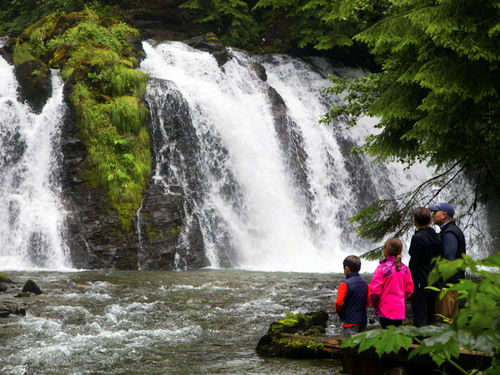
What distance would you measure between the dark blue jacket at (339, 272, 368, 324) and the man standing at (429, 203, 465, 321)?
0.86m

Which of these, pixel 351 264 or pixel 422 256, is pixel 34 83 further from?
pixel 422 256

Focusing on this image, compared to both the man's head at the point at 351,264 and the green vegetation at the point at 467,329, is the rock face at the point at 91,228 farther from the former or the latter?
the green vegetation at the point at 467,329

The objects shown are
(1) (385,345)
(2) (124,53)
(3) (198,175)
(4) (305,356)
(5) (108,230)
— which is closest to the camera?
(1) (385,345)

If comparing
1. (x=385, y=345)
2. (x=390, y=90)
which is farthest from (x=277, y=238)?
(x=385, y=345)

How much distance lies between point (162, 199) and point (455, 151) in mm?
11345

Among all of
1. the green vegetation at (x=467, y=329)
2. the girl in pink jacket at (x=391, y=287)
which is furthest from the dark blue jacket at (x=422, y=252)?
the green vegetation at (x=467, y=329)

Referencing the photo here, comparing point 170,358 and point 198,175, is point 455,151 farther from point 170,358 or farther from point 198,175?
point 198,175

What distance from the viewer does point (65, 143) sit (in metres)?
16.9

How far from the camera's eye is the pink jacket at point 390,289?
4.92 metres

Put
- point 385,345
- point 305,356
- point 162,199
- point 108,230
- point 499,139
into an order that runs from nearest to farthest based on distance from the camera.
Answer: point 385,345 < point 305,356 < point 499,139 < point 108,230 < point 162,199

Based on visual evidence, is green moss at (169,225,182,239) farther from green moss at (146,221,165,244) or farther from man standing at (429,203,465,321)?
man standing at (429,203,465,321)

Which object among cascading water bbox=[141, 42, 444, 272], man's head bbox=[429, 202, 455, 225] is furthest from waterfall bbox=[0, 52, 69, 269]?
man's head bbox=[429, 202, 455, 225]

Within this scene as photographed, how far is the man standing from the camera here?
5.21 m

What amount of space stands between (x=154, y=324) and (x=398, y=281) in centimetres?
445
